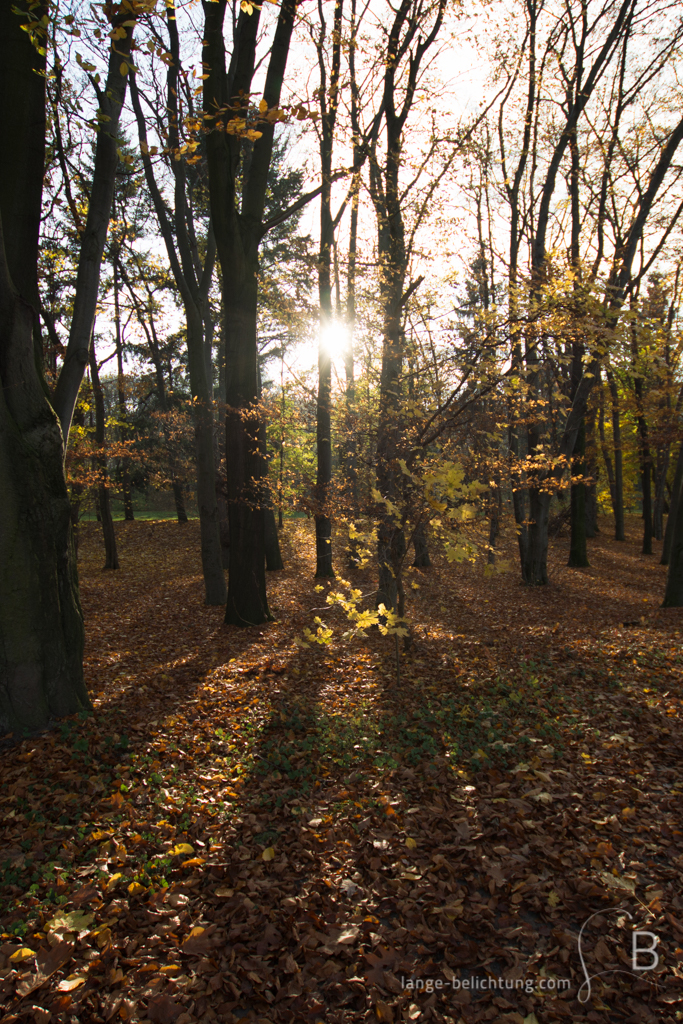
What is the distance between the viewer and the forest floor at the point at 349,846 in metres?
2.33

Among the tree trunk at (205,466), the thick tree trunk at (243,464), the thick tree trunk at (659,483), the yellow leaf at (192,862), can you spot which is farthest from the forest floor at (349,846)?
the thick tree trunk at (659,483)

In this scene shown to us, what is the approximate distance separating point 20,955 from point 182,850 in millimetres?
962

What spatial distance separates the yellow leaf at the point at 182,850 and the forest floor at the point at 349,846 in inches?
0.5

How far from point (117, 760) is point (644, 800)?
398cm

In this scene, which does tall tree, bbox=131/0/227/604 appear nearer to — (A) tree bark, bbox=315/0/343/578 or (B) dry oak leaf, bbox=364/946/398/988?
(A) tree bark, bbox=315/0/343/578

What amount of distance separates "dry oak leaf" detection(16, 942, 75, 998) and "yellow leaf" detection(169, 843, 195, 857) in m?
0.75

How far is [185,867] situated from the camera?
305 cm

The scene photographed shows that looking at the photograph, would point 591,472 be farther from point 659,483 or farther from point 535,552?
point 535,552

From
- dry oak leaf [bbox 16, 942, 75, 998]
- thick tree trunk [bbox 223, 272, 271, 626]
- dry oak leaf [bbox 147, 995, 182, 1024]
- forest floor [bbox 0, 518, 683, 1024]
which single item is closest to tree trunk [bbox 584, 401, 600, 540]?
forest floor [bbox 0, 518, 683, 1024]

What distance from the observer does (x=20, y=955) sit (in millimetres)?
2316

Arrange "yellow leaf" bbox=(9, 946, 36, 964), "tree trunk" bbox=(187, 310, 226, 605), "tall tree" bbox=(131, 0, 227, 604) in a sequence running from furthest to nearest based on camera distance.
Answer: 1. "tree trunk" bbox=(187, 310, 226, 605)
2. "tall tree" bbox=(131, 0, 227, 604)
3. "yellow leaf" bbox=(9, 946, 36, 964)

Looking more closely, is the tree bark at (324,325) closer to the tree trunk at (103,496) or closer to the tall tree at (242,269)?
the tall tree at (242,269)

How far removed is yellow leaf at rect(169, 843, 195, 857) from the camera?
3.13 m

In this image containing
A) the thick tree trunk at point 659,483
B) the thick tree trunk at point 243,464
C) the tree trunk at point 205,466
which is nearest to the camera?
the thick tree trunk at point 243,464
